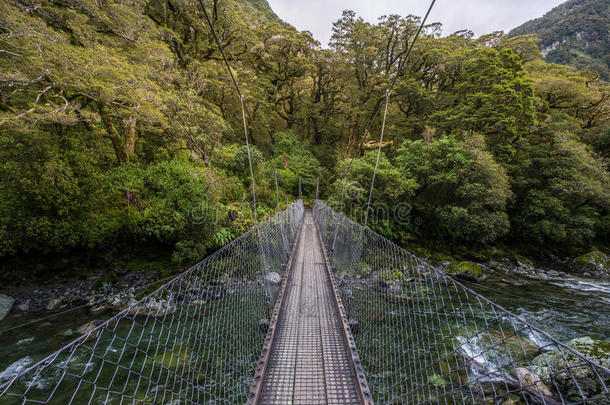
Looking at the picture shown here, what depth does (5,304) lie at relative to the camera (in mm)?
4316

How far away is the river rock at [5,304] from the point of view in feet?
13.8

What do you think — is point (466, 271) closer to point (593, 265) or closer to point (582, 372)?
point (582, 372)

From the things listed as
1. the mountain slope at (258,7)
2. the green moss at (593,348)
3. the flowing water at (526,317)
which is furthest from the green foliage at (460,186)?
the mountain slope at (258,7)

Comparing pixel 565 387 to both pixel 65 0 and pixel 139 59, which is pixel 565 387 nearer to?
pixel 139 59

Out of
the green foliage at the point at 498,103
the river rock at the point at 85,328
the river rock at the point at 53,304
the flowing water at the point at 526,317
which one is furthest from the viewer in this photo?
the green foliage at the point at 498,103

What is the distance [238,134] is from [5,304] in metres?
10.2

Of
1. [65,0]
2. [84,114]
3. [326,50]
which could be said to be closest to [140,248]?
[84,114]

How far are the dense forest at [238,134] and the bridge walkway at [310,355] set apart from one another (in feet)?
8.36

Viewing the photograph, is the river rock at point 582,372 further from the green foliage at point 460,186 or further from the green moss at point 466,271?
the green foliage at point 460,186

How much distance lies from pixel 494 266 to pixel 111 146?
11.7 metres

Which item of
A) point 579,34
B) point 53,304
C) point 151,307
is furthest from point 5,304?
point 579,34

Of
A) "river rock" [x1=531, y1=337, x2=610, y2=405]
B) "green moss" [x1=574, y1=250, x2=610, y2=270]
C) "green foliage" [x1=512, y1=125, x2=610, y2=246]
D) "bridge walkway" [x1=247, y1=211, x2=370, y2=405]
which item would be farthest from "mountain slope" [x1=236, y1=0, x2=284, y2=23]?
"green moss" [x1=574, y1=250, x2=610, y2=270]

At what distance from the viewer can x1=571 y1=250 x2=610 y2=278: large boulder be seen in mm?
7156

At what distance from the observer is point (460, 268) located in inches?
260
